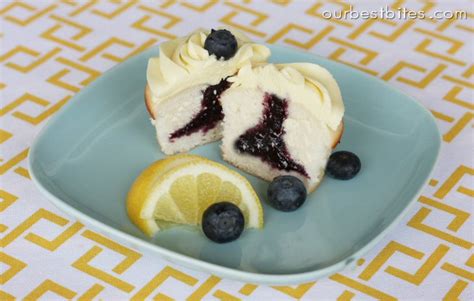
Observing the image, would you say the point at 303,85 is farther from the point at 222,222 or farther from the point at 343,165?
the point at 222,222

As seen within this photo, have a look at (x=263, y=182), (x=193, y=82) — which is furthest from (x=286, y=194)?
(x=193, y=82)

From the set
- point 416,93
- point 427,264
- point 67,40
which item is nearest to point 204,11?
point 67,40

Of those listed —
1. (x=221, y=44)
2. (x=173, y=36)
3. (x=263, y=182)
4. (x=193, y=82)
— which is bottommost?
(x=263, y=182)

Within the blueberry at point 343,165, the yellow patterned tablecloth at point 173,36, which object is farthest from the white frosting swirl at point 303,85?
the yellow patterned tablecloth at point 173,36

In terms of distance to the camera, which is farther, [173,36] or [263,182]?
[173,36]

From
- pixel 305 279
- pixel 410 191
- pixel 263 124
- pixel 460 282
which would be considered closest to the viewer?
pixel 305 279

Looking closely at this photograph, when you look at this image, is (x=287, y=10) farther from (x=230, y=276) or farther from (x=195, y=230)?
(x=230, y=276)
